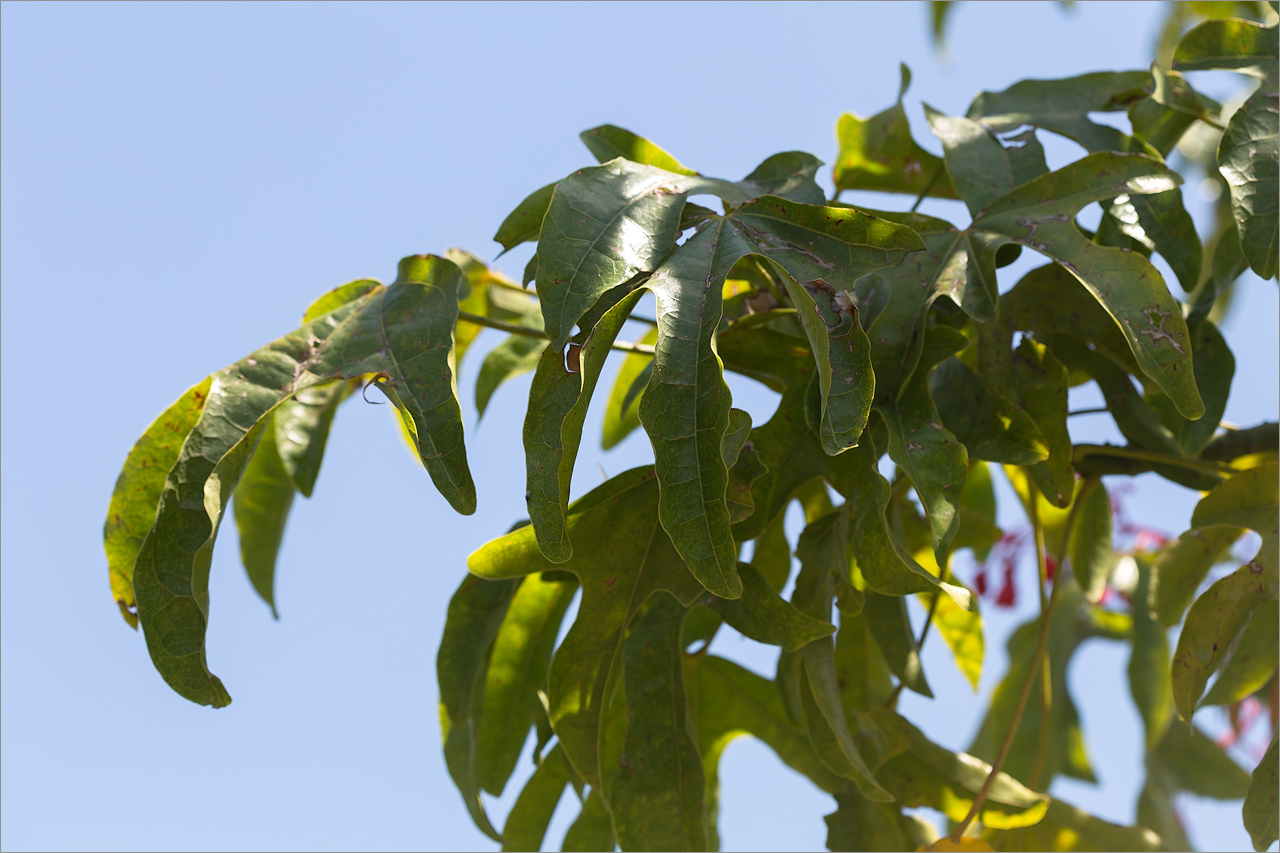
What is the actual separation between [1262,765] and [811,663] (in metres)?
0.34

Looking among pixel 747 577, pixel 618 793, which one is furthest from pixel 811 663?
pixel 618 793

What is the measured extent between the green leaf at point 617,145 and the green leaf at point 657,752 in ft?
1.18

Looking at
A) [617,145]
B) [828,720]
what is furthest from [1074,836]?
[617,145]

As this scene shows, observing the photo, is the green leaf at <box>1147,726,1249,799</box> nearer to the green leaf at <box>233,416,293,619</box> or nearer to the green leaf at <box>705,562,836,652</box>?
the green leaf at <box>705,562,836,652</box>

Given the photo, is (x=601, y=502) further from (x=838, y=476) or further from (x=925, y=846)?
(x=925, y=846)

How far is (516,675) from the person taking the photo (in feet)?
3.33

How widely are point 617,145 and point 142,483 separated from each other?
1.45 feet

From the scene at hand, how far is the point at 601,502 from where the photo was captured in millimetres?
833

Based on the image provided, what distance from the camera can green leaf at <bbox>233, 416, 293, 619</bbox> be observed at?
108cm

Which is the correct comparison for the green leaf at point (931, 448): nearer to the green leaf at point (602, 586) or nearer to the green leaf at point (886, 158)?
the green leaf at point (602, 586)

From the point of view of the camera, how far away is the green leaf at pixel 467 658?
0.93 metres

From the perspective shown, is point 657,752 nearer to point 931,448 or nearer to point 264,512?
point 931,448

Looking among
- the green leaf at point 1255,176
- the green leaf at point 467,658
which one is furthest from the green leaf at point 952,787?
the green leaf at point 1255,176

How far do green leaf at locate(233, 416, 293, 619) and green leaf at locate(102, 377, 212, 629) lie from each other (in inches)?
12.2
